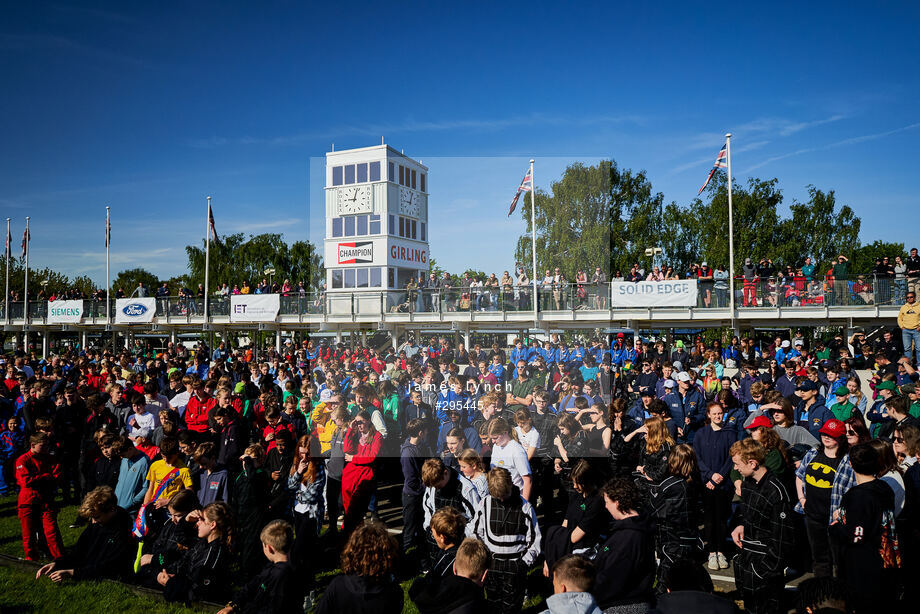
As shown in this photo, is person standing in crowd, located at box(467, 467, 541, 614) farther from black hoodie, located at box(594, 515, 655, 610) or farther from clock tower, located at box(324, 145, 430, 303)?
clock tower, located at box(324, 145, 430, 303)

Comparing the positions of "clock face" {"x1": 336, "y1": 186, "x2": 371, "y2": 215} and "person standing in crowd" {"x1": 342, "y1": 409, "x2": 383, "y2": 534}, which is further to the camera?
"clock face" {"x1": 336, "y1": 186, "x2": 371, "y2": 215}

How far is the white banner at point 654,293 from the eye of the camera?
21609 mm

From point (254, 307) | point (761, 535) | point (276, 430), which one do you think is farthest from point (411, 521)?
point (254, 307)

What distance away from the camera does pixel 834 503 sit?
4.94m

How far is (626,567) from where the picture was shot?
155 inches

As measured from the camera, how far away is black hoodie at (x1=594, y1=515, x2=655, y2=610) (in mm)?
3930

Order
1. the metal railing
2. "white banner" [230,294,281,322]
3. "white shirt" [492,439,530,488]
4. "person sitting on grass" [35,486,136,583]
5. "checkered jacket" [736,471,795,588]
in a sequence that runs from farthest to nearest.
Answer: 1. "white banner" [230,294,281,322]
2. the metal railing
3. "white shirt" [492,439,530,488]
4. "person sitting on grass" [35,486,136,583]
5. "checkered jacket" [736,471,795,588]

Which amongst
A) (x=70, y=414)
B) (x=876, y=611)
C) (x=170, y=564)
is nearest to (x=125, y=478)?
(x=170, y=564)

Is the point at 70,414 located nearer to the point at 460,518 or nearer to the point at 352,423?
the point at 352,423

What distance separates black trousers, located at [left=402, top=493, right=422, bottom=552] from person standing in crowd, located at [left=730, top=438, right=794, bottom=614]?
10.9 feet

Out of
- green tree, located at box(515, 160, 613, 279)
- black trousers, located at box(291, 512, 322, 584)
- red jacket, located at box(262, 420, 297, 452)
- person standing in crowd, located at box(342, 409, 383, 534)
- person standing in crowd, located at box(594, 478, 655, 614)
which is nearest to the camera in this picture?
person standing in crowd, located at box(594, 478, 655, 614)

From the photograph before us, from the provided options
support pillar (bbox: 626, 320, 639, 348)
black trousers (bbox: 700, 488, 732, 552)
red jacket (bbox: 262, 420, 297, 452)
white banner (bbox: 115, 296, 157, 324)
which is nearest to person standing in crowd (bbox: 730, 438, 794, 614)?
black trousers (bbox: 700, 488, 732, 552)

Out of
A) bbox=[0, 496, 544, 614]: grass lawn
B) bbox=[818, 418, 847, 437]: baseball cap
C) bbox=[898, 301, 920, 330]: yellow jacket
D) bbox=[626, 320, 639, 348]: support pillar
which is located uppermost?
bbox=[898, 301, 920, 330]: yellow jacket

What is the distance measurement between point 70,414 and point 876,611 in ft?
34.1
